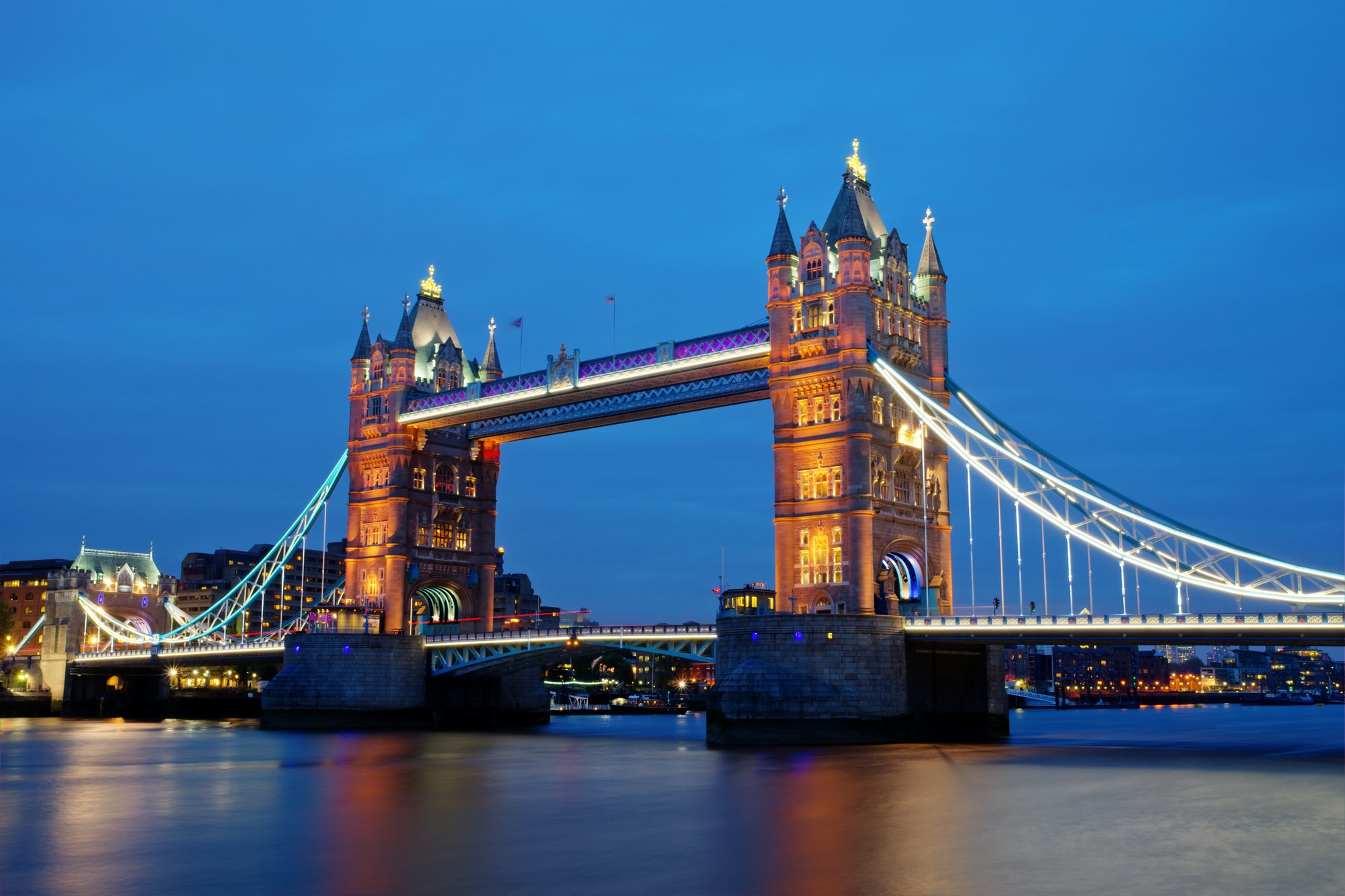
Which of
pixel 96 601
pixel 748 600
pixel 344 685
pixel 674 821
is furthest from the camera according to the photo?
pixel 96 601

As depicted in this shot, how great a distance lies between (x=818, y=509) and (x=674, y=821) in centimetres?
3035

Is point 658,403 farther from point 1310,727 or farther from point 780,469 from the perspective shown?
point 1310,727

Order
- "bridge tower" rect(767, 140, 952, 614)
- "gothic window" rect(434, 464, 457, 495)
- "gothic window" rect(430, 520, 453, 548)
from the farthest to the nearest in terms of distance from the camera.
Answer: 1. "gothic window" rect(434, 464, 457, 495)
2. "gothic window" rect(430, 520, 453, 548)
3. "bridge tower" rect(767, 140, 952, 614)

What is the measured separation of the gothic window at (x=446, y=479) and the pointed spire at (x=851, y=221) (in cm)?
3381

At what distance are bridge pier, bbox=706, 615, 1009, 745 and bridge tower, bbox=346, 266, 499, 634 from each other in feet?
99.8

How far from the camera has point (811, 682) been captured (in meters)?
53.8

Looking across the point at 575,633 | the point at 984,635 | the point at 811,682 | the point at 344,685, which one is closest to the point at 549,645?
the point at 575,633

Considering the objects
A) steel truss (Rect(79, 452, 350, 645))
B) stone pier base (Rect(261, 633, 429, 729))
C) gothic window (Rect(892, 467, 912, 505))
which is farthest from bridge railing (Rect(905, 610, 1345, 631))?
steel truss (Rect(79, 452, 350, 645))

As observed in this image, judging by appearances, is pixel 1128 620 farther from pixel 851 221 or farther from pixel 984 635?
pixel 851 221

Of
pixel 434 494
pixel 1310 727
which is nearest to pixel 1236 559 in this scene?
pixel 434 494

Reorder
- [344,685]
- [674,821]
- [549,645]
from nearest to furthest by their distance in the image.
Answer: [674,821] → [549,645] → [344,685]

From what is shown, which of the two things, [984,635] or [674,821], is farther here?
[984,635]

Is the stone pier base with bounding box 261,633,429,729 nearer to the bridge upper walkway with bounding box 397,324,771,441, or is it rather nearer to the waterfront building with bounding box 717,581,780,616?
the bridge upper walkway with bounding box 397,324,771,441

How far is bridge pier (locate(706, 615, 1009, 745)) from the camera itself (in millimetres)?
53281
